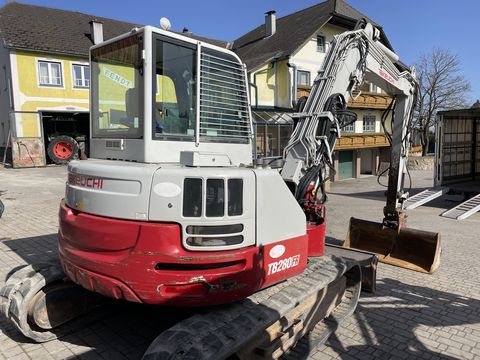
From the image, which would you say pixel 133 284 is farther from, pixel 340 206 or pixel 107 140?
pixel 340 206

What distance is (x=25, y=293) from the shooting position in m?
3.99

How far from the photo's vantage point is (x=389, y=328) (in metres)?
4.79

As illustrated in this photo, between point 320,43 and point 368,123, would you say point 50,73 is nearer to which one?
point 320,43

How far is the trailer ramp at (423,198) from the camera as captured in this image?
13336 millimetres

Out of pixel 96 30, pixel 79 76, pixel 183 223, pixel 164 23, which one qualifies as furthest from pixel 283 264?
pixel 96 30

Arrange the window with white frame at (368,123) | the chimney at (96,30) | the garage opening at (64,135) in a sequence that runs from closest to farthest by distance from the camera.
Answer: the garage opening at (64,135) → the chimney at (96,30) → the window with white frame at (368,123)

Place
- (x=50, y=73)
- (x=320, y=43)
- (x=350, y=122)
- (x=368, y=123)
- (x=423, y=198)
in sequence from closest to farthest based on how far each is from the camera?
(x=350, y=122) → (x=423, y=198) → (x=50, y=73) → (x=320, y=43) → (x=368, y=123)

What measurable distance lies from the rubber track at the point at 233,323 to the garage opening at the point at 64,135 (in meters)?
19.4

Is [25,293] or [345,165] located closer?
[25,293]

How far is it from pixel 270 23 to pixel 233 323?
1097 inches

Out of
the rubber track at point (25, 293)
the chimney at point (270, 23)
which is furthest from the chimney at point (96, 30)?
the rubber track at point (25, 293)

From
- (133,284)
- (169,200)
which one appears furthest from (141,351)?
(169,200)

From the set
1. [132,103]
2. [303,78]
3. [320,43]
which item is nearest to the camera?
[132,103]

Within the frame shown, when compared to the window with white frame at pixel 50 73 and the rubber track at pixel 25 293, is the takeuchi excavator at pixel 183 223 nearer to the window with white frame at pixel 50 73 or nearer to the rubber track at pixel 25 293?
the rubber track at pixel 25 293
